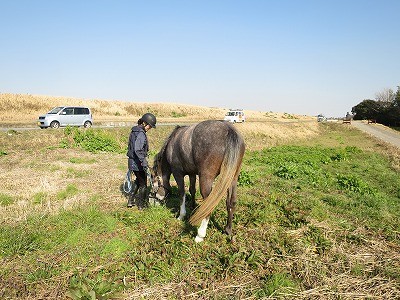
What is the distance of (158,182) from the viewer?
677cm

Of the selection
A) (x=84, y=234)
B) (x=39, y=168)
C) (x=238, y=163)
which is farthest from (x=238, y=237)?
(x=39, y=168)

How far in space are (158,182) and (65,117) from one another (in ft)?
59.6

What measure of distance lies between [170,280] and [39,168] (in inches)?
352

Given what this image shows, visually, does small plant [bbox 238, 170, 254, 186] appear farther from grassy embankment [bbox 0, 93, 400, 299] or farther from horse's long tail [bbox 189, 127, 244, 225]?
horse's long tail [bbox 189, 127, 244, 225]

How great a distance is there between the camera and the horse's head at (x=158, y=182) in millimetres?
6661

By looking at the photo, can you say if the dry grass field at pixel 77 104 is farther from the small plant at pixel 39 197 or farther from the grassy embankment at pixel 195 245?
the grassy embankment at pixel 195 245

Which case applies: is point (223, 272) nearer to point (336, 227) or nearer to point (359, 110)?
point (336, 227)

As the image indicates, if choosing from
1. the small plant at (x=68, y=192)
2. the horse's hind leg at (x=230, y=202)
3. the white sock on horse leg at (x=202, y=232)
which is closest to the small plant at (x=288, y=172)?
the horse's hind leg at (x=230, y=202)

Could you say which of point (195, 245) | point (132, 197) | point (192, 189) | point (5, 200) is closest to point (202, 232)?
point (195, 245)

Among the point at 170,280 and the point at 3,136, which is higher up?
the point at 3,136

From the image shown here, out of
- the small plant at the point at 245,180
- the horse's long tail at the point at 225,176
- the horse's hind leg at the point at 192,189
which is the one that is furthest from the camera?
the small plant at the point at 245,180

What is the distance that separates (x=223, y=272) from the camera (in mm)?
4195

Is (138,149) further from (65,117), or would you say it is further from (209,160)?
(65,117)

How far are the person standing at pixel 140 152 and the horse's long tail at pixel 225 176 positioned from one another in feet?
6.98
